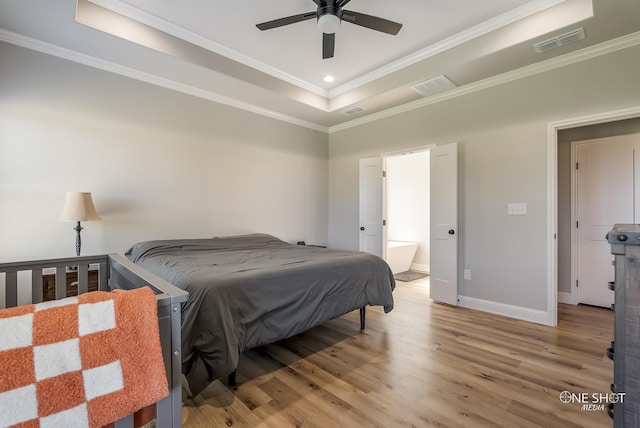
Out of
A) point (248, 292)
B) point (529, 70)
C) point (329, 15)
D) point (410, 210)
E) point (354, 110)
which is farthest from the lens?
point (410, 210)

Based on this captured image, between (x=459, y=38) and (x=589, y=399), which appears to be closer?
(x=589, y=399)

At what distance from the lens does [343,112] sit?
14.6ft

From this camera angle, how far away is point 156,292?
0.99m

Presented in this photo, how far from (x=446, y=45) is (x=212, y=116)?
2841mm

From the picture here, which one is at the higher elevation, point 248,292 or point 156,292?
point 156,292

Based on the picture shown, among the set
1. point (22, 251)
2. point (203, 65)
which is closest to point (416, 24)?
point (203, 65)

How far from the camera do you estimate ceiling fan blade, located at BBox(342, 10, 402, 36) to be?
221 centimetres

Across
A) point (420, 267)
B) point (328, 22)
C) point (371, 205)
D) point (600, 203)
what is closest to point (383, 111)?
point (371, 205)

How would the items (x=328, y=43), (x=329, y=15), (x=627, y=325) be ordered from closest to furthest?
(x=627, y=325)
(x=329, y=15)
(x=328, y=43)

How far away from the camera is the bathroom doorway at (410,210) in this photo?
583 centimetres

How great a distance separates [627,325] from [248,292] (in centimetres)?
172

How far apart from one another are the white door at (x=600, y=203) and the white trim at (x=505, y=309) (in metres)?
1.14

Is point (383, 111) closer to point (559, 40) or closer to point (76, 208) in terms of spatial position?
point (559, 40)

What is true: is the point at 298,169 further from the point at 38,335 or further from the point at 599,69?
the point at 38,335
